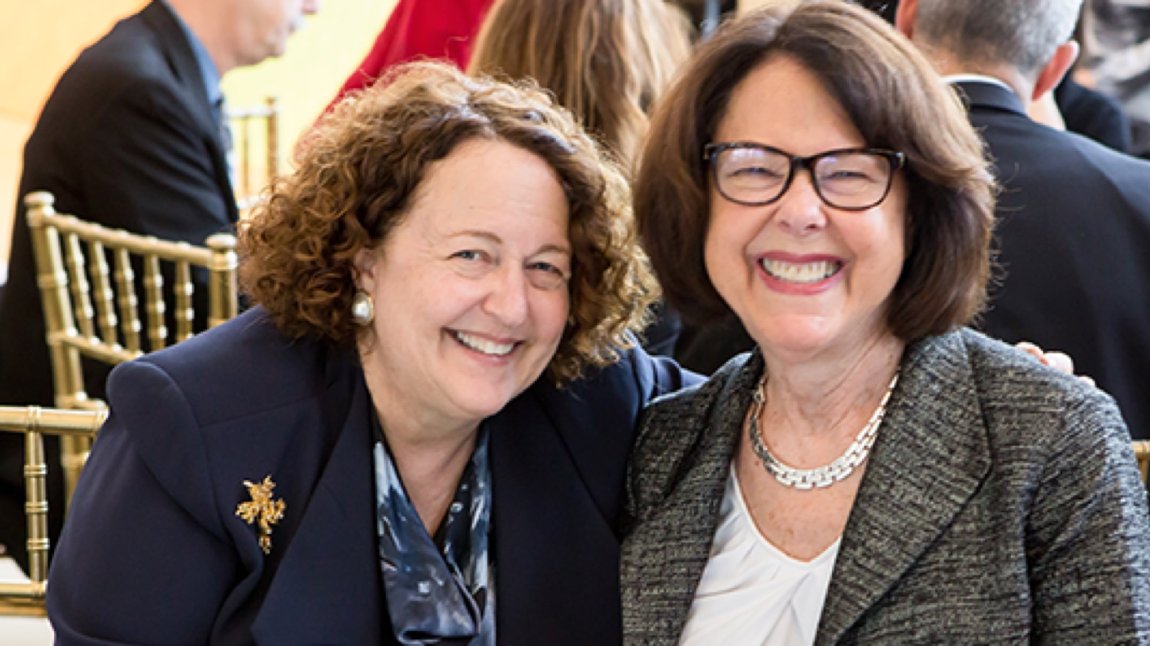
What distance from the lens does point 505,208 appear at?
177 centimetres

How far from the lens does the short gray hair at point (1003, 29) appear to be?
2.63m

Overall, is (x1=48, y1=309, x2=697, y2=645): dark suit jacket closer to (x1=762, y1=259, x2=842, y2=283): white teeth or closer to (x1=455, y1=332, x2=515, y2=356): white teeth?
(x1=455, y1=332, x2=515, y2=356): white teeth

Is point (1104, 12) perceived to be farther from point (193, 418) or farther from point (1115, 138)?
point (193, 418)

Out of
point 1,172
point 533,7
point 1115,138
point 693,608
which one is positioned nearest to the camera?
point 693,608

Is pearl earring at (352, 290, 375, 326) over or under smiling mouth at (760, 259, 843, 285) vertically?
under

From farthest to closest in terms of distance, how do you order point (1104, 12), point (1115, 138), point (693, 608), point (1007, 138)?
point (1104, 12) < point (1115, 138) < point (1007, 138) < point (693, 608)

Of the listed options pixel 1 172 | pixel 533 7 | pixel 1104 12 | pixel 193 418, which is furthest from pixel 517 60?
pixel 1 172

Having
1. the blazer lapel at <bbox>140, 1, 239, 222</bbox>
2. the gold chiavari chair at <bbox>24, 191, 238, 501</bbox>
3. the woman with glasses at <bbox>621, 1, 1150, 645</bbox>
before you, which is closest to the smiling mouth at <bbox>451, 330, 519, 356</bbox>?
the woman with glasses at <bbox>621, 1, 1150, 645</bbox>

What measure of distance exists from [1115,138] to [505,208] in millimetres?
2398

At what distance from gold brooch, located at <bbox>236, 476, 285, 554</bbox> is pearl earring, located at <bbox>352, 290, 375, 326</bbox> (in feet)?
0.76

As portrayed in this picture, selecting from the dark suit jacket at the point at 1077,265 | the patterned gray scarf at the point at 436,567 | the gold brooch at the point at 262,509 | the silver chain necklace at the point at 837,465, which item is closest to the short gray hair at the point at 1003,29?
the dark suit jacket at the point at 1077,265

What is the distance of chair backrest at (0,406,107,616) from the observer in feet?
6.45

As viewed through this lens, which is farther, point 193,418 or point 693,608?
point 693,608

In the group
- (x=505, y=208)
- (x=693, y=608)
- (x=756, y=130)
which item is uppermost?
(x=756, y=130)
